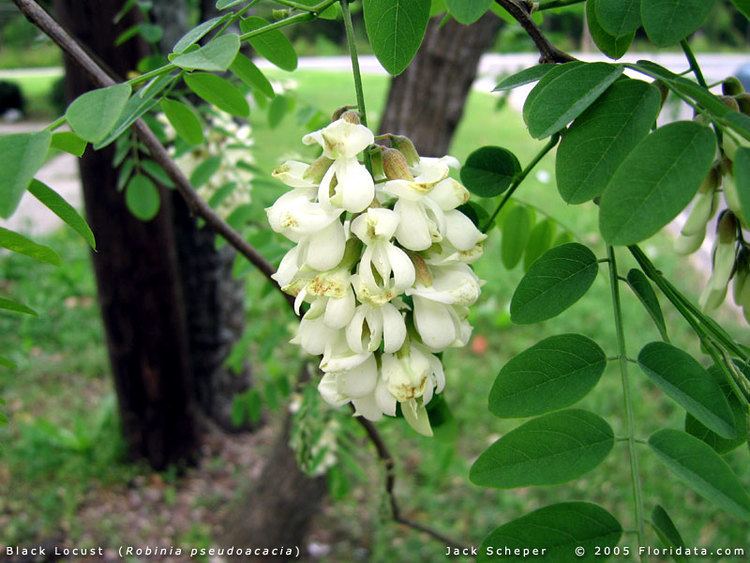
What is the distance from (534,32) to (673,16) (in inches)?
5.2

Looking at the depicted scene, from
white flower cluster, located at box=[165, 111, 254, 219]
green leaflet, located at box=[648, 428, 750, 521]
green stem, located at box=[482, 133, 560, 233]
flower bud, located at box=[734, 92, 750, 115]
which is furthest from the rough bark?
flower bud, located at box=[734, 92, 750, 115]

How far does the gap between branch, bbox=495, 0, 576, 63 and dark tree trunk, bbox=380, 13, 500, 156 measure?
1.27 meters

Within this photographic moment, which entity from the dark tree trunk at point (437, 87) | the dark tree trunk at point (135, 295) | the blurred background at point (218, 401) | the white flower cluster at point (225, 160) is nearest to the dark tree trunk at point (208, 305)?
the blurred background at point (218, 401)

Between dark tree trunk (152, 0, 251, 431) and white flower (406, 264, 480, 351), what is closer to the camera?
white flower (406, 264, 480, 351)

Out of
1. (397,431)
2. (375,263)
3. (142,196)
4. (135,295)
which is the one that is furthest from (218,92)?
(397,431)

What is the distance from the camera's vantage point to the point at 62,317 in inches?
151

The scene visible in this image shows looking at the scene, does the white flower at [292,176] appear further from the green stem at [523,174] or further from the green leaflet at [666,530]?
the green leaflet at [666,530]

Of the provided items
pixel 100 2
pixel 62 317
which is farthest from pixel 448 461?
pixel 62 317

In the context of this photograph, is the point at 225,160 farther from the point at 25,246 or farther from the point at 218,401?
the point at 218,401

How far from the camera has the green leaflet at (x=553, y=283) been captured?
0.74m

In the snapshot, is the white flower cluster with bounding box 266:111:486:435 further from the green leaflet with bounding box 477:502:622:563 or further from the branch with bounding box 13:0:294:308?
the branch with bounding box 13:0:294:308

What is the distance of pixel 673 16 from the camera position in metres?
0.63

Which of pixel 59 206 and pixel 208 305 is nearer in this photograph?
pixel 59 206

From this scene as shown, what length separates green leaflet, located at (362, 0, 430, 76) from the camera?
0.69m
